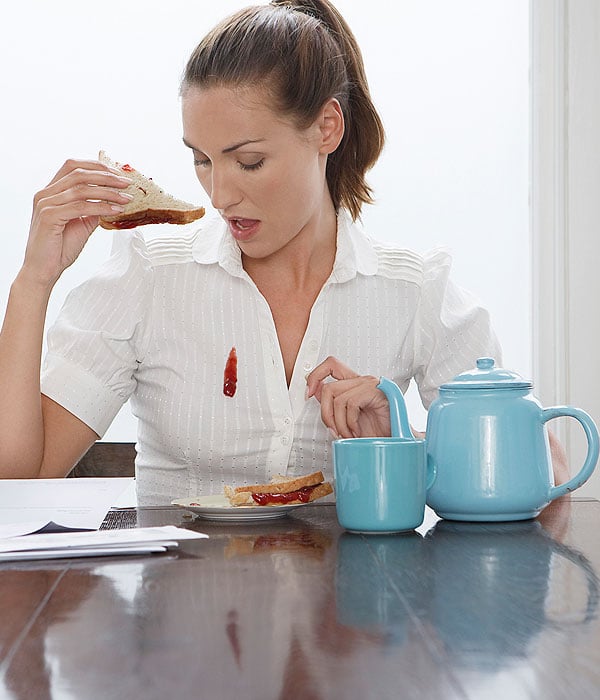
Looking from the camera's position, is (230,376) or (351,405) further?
(230,376)

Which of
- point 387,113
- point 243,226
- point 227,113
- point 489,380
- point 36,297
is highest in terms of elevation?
point 387,113

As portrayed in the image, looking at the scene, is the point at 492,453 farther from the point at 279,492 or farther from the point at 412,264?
the point at 412,264

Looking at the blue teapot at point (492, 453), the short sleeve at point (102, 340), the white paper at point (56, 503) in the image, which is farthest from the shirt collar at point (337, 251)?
the blue teapot at point (492, 453)

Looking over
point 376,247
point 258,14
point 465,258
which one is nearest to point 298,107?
point 258,14

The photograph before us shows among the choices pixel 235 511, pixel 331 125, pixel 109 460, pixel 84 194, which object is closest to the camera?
pixel 235 511

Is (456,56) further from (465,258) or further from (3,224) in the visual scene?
(3,224)

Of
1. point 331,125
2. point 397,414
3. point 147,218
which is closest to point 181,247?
point 147,218

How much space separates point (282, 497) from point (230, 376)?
19.5 inches

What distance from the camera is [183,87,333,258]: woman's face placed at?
152cm

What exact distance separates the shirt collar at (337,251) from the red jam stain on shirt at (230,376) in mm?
153

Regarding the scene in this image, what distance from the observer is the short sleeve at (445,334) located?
1.72 m

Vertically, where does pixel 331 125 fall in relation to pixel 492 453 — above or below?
above

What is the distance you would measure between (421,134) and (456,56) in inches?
9.9

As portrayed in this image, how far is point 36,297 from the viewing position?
153 centimetres
